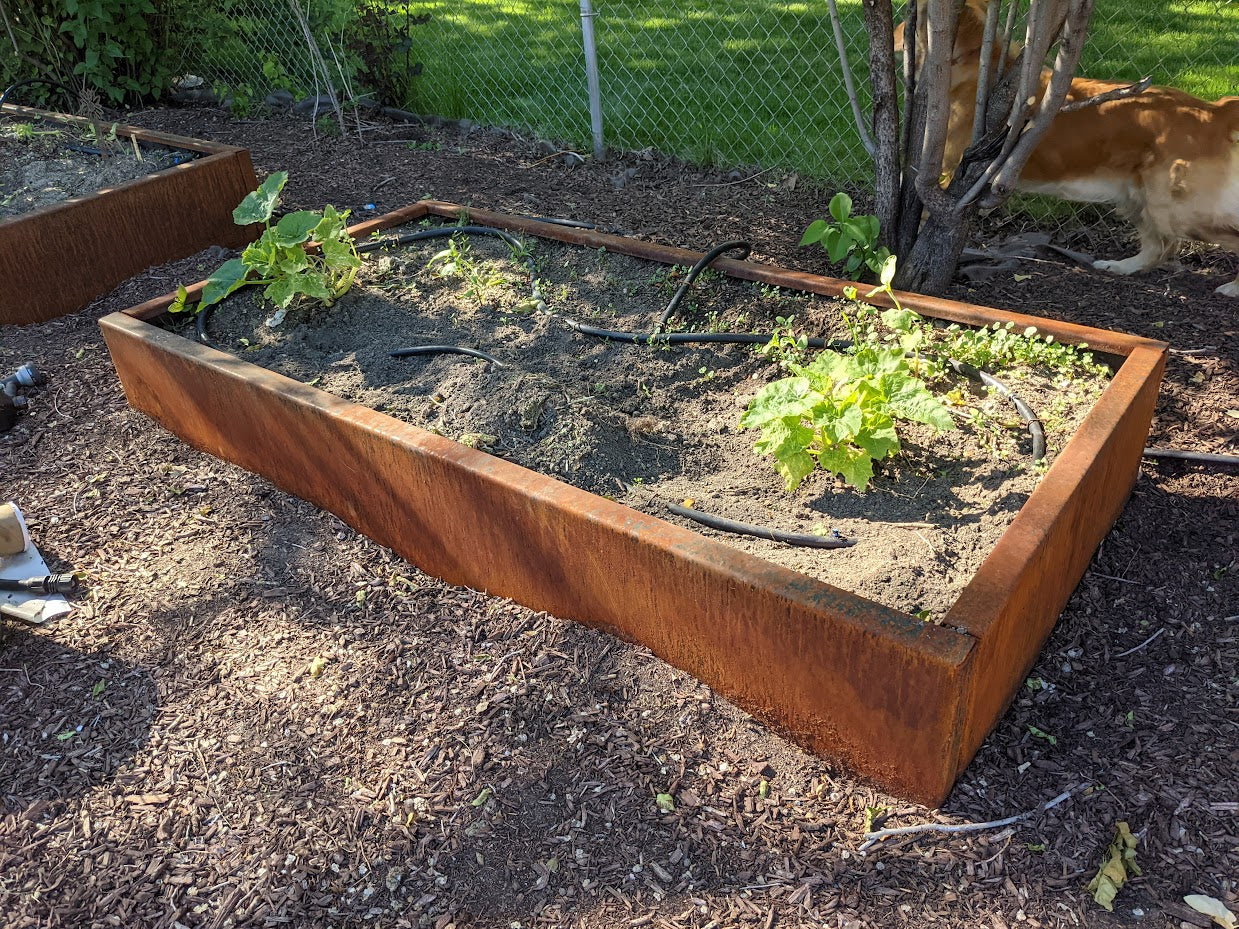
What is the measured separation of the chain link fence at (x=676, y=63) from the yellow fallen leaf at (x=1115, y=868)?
12.7ft

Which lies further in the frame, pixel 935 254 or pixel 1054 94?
pixel 935 254

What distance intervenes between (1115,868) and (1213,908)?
6.7 inches

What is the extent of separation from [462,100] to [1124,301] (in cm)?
461

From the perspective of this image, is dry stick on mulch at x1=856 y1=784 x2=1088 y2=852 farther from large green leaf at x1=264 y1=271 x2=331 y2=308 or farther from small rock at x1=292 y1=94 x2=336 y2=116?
small rock at x1=292 y1=94 x2=336 y2=116

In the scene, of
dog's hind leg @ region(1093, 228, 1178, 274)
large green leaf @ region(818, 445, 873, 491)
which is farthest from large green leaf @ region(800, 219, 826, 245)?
large green leaf @ region(818, 445, 873, 491)

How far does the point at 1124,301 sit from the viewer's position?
3852 millimetres

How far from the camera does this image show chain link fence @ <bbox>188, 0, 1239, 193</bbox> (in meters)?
5.35

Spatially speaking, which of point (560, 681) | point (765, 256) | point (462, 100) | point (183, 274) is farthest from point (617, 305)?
point (462, 100)

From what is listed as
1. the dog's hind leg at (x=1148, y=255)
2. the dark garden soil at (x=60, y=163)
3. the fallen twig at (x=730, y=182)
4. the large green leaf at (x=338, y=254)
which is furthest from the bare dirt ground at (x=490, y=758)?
the fallen twig at (x=730, y=182)

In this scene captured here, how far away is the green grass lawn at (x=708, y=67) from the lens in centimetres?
533

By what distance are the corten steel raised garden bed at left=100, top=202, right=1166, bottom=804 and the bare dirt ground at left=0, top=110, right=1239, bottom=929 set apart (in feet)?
0.31

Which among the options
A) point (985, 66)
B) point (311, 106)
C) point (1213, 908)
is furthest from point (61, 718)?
point (311, 106)

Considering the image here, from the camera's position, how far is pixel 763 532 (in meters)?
2.31

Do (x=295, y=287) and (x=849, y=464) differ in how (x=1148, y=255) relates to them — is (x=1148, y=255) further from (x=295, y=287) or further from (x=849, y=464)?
(x=295, y=287)
